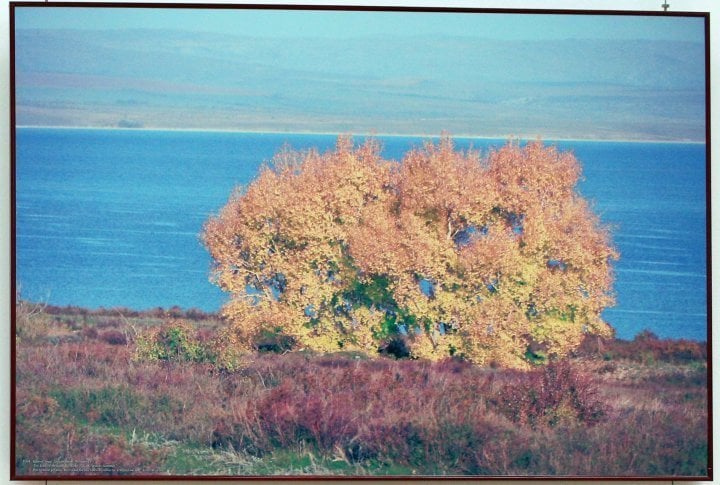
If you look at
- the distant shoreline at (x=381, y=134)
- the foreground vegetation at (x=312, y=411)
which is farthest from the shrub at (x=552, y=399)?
the distant shoreline at (x=381, y=134)

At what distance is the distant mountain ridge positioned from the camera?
6.02 m

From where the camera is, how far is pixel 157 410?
19.8ft

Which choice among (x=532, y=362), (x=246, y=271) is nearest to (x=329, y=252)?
(x=246, y=271)

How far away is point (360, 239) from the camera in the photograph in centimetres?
618

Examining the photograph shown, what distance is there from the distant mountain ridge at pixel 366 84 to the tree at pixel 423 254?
21 centimetres

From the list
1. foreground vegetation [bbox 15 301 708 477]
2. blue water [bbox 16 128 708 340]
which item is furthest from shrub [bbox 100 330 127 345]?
blue water [bbox 16 128 708 340]

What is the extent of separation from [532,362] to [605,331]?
45 cm

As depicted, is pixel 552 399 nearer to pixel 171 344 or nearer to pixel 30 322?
pixel 171 344

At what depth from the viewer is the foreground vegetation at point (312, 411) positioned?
6.02 metres

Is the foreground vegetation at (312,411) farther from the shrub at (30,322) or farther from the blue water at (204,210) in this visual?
the blue water at (204,210)

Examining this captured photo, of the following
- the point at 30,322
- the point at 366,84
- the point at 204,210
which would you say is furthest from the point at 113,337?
the point at 366,84

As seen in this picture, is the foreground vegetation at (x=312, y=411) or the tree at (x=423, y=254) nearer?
the foreground vegetation at (x=312, y=411)

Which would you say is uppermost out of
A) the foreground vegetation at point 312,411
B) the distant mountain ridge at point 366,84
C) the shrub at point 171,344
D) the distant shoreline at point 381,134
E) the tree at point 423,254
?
the distant mountain ridge at point 366,84

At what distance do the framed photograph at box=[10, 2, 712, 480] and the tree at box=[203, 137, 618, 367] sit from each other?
0.04 ft
